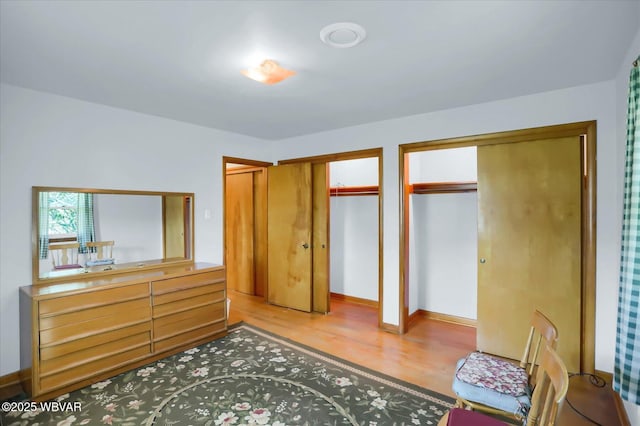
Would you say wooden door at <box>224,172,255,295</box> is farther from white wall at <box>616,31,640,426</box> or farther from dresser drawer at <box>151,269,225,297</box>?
white wall at <box>616,31,640,426</box>

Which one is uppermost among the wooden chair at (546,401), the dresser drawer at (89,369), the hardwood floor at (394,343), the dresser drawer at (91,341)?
the wooden chair at (546,401)

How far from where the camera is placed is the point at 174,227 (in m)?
3.60

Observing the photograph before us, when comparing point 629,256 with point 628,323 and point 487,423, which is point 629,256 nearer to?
point 628,323

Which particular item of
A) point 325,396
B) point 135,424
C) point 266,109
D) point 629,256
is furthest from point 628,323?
point 266,109

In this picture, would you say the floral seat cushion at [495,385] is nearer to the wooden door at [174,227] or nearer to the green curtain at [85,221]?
the wooden door at [174,227]

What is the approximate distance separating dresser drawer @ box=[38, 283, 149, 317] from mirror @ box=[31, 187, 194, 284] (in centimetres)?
46

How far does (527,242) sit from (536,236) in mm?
90

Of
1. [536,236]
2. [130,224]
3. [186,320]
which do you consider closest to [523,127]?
[536,236]

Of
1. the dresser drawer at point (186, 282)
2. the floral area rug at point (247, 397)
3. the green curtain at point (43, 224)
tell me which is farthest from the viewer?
the dresser drawer at point (186, 282)

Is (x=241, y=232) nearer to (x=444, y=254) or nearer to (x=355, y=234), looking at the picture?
(x=355, y=234)

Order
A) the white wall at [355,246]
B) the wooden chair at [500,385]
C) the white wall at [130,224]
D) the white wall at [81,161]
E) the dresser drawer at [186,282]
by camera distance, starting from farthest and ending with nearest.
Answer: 1. the white wall at [355,246]
2. the white wall at [130,224]
3. the dresser drawer at [186,282]
4. the white wall at [81,161]
5. the wooden chair at [500,385]

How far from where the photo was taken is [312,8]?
1.60 meters

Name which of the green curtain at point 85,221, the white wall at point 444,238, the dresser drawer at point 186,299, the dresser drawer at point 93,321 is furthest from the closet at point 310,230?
the dresser drawer at point 93,321

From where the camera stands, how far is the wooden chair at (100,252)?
299cm
